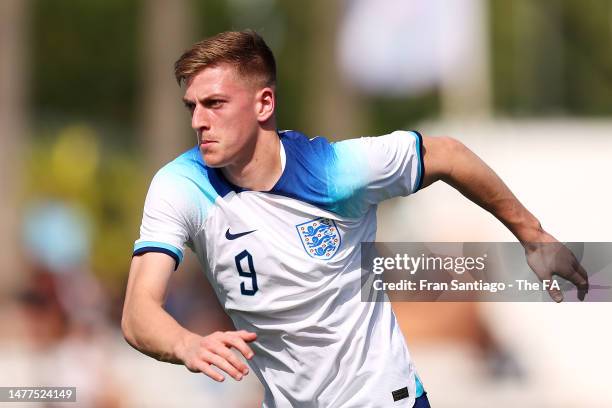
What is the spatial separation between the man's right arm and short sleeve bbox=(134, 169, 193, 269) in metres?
0.05

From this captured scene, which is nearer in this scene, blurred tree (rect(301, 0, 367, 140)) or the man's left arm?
the man's left arm

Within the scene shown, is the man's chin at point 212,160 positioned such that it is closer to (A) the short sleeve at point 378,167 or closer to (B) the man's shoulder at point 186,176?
(B) the man's shoulder at point 186,176

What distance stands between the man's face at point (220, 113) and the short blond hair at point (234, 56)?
0.04 meters

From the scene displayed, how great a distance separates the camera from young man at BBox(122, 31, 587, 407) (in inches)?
255

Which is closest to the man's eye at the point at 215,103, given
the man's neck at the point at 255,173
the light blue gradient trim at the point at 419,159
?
the man's neck at the point at 255,173

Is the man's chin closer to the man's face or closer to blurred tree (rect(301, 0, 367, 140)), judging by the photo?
the man's face

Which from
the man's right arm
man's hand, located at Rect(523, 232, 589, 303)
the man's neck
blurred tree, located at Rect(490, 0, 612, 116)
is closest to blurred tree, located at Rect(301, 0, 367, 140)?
blurred tree, located at Rect(490, 0, 612, 116)

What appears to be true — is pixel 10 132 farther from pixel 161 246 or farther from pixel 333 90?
pixel 161 246

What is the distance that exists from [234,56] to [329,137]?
2229 centimetres

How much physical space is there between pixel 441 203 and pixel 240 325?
13520 mm

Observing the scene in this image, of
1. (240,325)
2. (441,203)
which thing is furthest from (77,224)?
(240,325)

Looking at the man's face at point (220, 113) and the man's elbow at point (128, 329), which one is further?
the man's face at point (220, 113)

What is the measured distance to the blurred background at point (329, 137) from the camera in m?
14.5

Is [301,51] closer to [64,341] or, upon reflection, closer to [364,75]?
[364,75]
